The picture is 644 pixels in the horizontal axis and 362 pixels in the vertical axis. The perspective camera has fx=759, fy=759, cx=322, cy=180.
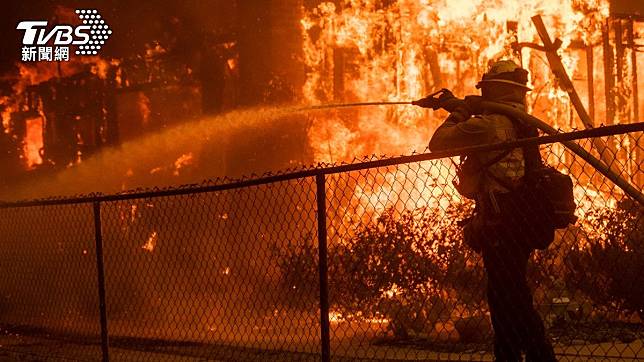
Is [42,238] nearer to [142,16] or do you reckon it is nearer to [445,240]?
[142,16]

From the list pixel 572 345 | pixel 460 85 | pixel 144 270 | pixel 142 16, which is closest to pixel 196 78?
pixel 142 16

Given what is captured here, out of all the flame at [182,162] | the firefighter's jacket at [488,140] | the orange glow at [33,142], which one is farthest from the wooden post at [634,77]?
the orange glow at [33,142]

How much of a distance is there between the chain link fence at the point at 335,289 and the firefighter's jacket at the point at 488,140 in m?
0.64

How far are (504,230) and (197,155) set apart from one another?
30.1 ft

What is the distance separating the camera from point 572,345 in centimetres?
727

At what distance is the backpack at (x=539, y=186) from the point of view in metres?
4.41

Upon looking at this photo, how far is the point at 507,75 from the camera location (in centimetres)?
495

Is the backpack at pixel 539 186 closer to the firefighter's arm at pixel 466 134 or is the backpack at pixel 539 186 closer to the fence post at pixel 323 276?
the firefighter's arm at pixel 466 134

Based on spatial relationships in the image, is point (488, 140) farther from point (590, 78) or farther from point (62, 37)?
point (62, 37)

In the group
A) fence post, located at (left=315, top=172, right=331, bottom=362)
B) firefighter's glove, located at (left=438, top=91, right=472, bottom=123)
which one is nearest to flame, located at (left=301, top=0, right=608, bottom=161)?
firefighter's glove, located at (left=438, top=91, right=472, bottom=123)

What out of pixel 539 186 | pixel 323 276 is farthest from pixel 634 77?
pixel 323 276

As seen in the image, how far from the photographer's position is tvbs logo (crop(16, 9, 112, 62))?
1409 centimetres

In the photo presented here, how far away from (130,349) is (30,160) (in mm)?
8256

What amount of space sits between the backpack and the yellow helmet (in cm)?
55
